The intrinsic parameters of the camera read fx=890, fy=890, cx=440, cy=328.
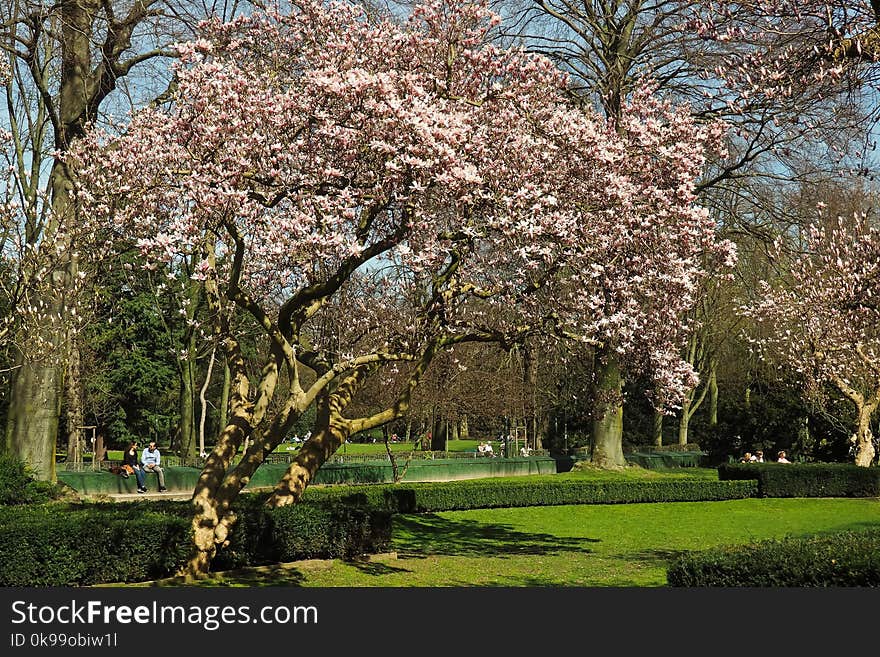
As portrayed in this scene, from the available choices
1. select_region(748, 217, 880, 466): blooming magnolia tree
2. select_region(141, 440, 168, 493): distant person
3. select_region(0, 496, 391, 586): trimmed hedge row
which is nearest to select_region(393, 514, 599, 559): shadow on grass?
select_region(0, 496, 391, 586): trimmed hedge row

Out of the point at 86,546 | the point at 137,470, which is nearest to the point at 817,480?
the point at 137,470

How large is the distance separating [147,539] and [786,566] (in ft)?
25.2

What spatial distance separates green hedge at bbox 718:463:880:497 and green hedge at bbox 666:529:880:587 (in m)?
19.5

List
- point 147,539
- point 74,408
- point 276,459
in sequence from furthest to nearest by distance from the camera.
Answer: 1. point 276,459
2. point 74,408
3. point 147,539

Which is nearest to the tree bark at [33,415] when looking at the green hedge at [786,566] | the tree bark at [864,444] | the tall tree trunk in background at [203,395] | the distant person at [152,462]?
the distant person at [152,462]

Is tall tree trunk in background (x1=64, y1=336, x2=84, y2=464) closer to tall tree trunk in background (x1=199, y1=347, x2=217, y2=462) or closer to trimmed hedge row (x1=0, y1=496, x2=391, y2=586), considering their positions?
tall tree trunk in background (x1=199, y1=347, x2=217, y2=462)

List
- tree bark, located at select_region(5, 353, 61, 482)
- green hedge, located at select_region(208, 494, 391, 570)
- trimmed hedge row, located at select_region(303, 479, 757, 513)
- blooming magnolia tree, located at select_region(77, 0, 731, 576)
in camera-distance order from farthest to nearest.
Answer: trimmed hedge row, located at select_region(303, 479, 757, 513), tree bark, located at select_region(5, 353, 61, 482), green hedge, located at select_region(208, 494, 391, 570), blooming magnolia tree, located at select_region(77, 0, 731, 576)

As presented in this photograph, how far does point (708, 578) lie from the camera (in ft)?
28.6

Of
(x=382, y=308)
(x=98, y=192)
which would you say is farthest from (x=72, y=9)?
(x=382, y=308)

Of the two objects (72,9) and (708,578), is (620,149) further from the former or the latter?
(72,9)

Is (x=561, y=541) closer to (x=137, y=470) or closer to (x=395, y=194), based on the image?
(x=395, y=194)

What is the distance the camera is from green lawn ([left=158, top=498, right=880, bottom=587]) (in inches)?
505

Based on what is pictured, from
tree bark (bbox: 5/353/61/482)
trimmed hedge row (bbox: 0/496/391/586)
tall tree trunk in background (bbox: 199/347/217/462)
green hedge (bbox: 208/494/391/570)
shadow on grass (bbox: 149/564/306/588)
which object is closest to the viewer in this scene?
trimmed hedge row (bbox: 0/496/391/586)

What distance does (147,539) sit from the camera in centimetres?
1147
